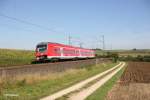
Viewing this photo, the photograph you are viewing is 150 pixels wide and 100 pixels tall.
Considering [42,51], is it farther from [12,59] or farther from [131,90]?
[131,90]

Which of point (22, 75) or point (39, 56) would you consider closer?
point (22, 75)

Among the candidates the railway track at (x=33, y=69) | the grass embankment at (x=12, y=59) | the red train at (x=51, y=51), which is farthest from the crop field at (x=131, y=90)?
the grass embankment at (x=12, y=59)

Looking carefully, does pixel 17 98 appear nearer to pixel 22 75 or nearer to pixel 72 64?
pixel 22 75

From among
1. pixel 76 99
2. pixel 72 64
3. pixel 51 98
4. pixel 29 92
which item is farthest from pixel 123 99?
pixel 72 64

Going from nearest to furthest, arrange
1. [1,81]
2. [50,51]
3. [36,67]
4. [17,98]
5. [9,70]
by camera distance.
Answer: [17,98] → [1,81] → [9,70] → [36,67] → [50,51]

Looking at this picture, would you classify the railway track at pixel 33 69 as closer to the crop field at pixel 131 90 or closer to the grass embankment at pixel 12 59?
the grass embankment at pixel 12 59

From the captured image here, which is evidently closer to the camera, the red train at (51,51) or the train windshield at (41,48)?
the red train at (51,51)

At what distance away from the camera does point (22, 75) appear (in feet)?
73.0

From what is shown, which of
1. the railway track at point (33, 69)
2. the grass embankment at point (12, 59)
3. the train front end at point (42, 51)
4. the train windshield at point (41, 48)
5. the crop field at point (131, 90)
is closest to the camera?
the crop field at point (131, 90)

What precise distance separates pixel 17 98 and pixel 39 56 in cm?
2389

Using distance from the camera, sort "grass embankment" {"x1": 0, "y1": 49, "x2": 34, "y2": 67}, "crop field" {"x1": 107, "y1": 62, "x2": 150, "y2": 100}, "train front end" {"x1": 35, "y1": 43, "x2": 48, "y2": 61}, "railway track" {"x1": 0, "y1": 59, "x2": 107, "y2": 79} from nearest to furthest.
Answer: "crop field" {"x1": 107, "y1": 62, "x2": 150, "y2": 100}, "railway track" {"x1": 0, "y1": 59, "x2": 107, "y2": 79}, "grass embankment" {"x1": 0, "y1": 49, "x2": 34, "y2": 67}, "train front end" {"x1": 35, "y1": 43, "x2": 48, "y2": 61}

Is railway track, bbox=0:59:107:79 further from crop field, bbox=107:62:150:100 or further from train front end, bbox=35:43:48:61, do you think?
crop field, bbox=107:62:150:100

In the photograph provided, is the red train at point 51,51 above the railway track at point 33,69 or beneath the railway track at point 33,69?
above

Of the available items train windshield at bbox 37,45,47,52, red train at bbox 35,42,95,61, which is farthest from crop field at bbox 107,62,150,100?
train windshield at bbox 37,45,47,52
